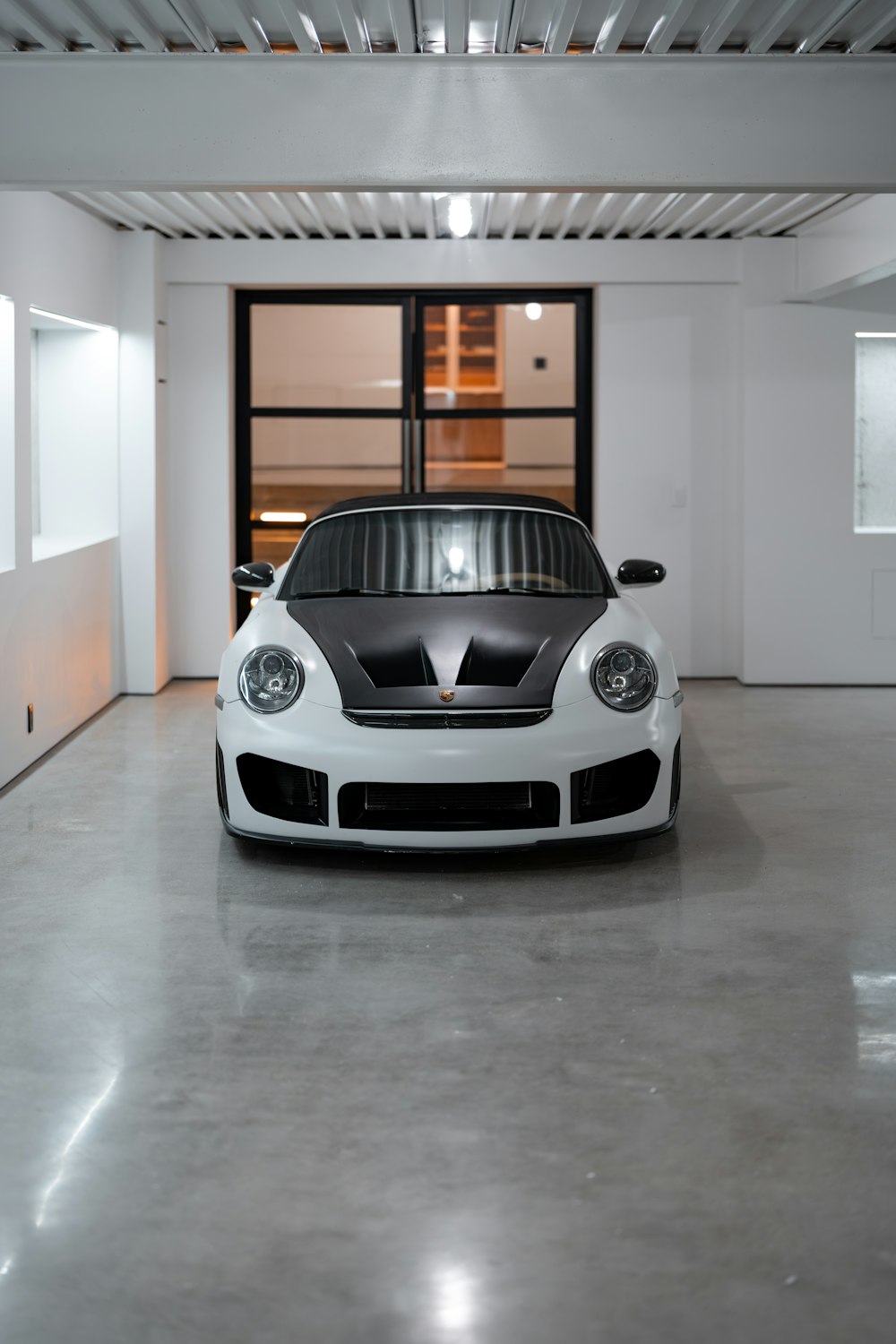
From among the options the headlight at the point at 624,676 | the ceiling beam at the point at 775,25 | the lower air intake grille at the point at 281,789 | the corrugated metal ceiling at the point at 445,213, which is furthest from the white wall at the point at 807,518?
the lower air intake grille at the point at 281,789

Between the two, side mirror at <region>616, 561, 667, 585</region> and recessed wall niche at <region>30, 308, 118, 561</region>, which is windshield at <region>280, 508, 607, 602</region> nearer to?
side mirror at <region>616, 561, 667, 585</region>

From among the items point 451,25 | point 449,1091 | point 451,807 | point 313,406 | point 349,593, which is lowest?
point 449,1091

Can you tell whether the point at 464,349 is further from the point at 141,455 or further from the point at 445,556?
the point at 445,556

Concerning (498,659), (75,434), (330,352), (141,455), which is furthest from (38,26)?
(330,352)

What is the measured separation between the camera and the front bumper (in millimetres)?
4312

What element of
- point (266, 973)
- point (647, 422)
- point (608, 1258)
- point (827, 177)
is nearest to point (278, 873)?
point (266, 973)

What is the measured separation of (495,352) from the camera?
9.58m

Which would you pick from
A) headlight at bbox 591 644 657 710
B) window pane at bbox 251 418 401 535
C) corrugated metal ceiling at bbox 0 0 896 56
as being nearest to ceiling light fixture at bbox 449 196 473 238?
window pane at bbox 251 418 401 535

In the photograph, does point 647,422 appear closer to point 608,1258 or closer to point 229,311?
point 229,311

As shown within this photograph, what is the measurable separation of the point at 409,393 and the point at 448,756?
574 cm

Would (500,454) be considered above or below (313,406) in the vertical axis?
below

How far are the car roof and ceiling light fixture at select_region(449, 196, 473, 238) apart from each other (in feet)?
8.50

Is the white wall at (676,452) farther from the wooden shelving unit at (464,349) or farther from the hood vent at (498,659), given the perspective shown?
the hood vent at (498,659)

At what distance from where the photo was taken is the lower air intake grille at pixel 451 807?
172 inches
